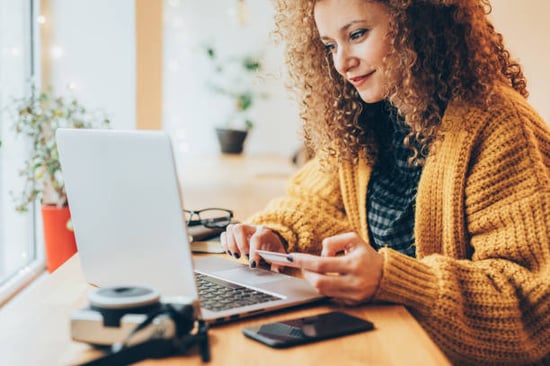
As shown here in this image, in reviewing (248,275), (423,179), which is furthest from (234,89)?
(248,275)

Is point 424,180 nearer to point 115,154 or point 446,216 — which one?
point 446,216

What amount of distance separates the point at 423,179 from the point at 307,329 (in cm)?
48

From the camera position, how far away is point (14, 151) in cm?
242

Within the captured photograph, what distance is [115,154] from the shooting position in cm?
85

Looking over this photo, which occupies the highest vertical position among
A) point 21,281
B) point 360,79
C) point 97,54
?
point 97,54

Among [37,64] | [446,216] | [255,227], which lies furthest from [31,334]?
[37,64]

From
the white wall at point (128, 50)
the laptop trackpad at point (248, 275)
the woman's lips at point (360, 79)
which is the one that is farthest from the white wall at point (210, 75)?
the laptop trackpad at point (248, 275)

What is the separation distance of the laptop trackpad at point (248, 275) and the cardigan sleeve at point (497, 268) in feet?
0.69

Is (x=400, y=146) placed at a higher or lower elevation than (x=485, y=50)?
lower

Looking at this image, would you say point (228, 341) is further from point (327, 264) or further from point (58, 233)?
point (58, 233)

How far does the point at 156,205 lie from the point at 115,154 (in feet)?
0.31

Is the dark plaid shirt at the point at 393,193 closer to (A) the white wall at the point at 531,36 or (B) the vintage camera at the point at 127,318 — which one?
(B) the vintage camera at the point at 127,318

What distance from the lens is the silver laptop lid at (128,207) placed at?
80 cm

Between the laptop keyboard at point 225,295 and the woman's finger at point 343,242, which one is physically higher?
the woman's finger at point 343,242
